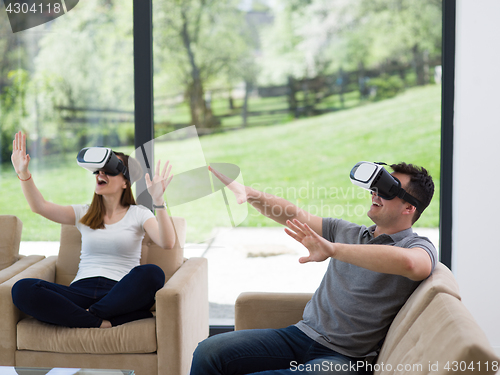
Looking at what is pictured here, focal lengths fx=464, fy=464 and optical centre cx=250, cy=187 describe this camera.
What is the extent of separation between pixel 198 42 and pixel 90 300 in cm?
162

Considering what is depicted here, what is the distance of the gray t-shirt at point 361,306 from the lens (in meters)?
1.53

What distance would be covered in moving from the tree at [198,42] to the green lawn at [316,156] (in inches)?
14.7

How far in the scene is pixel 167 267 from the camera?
243 centimetres

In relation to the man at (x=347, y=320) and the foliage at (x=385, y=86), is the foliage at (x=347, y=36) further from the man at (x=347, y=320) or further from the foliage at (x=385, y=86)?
the man at (x=347, y=320)

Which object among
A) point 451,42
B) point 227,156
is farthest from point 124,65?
point 451,42

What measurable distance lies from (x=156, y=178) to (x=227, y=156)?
0.79m

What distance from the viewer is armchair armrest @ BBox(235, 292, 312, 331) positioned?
1914 millimetres

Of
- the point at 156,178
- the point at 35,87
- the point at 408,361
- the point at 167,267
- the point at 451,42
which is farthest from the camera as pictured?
the point at 35,87

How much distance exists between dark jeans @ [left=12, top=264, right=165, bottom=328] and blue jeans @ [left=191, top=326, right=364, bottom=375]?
555 millimetres

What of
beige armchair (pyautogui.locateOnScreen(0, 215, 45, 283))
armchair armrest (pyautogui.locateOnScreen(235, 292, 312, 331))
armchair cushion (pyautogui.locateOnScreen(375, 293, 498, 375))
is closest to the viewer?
armchair cushion (pyautogui.locateOnScreen(375, 293, 498, 375))

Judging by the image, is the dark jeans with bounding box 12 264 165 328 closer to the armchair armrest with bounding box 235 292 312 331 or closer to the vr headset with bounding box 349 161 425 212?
the armchair armrest with bounding box 235 292 312 331

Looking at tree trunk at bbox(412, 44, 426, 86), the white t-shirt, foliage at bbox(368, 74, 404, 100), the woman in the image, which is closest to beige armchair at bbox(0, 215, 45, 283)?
the woman

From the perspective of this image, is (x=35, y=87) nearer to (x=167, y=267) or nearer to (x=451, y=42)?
(x=167, y=267)

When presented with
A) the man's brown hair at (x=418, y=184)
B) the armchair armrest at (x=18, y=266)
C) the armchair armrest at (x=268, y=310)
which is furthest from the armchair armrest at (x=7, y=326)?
the man's brown hair at (x=418, y=184)
